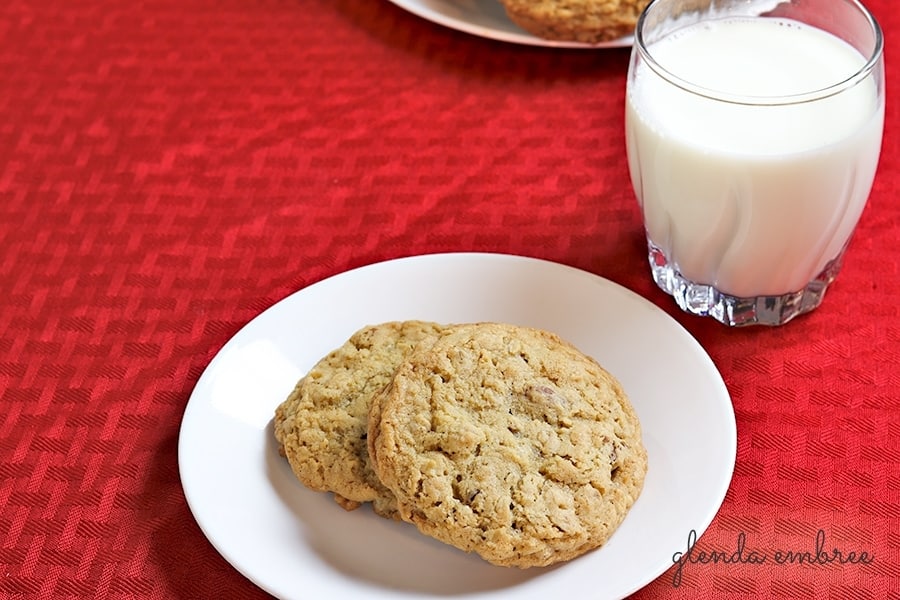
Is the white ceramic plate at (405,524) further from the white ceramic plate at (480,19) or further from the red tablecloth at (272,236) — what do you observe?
the white ceramic plate at (480,19)

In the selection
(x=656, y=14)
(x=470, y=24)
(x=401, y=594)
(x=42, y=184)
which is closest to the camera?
(x=401, y=594)

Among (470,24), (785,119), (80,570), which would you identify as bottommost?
(80,570)

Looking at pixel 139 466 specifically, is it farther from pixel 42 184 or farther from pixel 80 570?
pixel 42 184

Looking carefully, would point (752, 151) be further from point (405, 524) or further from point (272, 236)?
point (272, 236)

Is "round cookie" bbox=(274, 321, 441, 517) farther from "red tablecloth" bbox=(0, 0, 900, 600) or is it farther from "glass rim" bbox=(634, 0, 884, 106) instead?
"glass rim" bbox=(634, 0, 884, 106)

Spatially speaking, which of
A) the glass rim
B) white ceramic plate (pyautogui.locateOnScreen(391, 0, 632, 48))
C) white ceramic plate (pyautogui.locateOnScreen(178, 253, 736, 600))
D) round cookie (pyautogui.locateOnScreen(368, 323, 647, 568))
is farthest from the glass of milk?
white ceramic plate (pyautogui.locateOnScreen(391, 0, 632, 48))

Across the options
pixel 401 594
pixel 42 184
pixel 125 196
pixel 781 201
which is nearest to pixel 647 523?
pixel 401 594

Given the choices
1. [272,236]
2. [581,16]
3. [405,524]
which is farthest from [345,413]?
[581,16]
